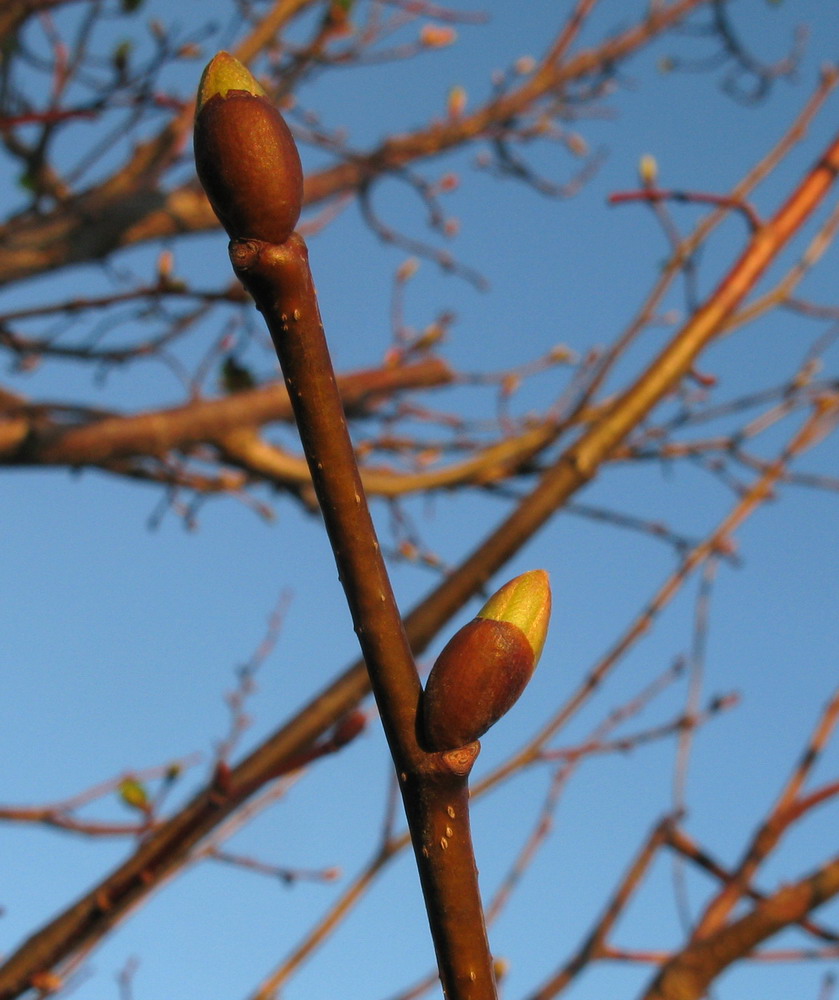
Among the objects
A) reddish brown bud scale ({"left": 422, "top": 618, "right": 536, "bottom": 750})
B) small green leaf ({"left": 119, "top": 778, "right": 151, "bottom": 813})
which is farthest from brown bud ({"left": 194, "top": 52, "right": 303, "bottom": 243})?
small green leaf ({"left": 119, "top": 778, "right": 151, "bottom": 813})

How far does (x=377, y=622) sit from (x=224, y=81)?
7.4 inches

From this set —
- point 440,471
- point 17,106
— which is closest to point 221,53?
point 440,471

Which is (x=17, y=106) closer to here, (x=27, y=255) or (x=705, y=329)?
(x=27, y=255)

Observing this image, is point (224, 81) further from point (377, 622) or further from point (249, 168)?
point (377, 622)

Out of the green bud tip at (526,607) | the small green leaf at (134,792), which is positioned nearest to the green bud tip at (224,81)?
the green bud tip at (526,607)

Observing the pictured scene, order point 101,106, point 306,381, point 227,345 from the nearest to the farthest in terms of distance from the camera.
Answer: point 306,381, point 101,106, point 227,345

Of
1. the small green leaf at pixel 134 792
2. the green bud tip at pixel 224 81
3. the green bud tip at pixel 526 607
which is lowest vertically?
the green bud tip at pixel 526 607

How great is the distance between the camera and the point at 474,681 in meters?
0.36

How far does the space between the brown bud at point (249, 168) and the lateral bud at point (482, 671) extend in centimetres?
15

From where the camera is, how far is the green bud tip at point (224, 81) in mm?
343

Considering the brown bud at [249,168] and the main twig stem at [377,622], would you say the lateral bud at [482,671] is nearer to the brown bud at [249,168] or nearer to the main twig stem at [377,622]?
the main twig stem at [377,622]

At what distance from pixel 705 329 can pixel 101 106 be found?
135 cm

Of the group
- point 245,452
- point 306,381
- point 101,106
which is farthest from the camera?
point 245,452

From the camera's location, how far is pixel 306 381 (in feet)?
1.07
